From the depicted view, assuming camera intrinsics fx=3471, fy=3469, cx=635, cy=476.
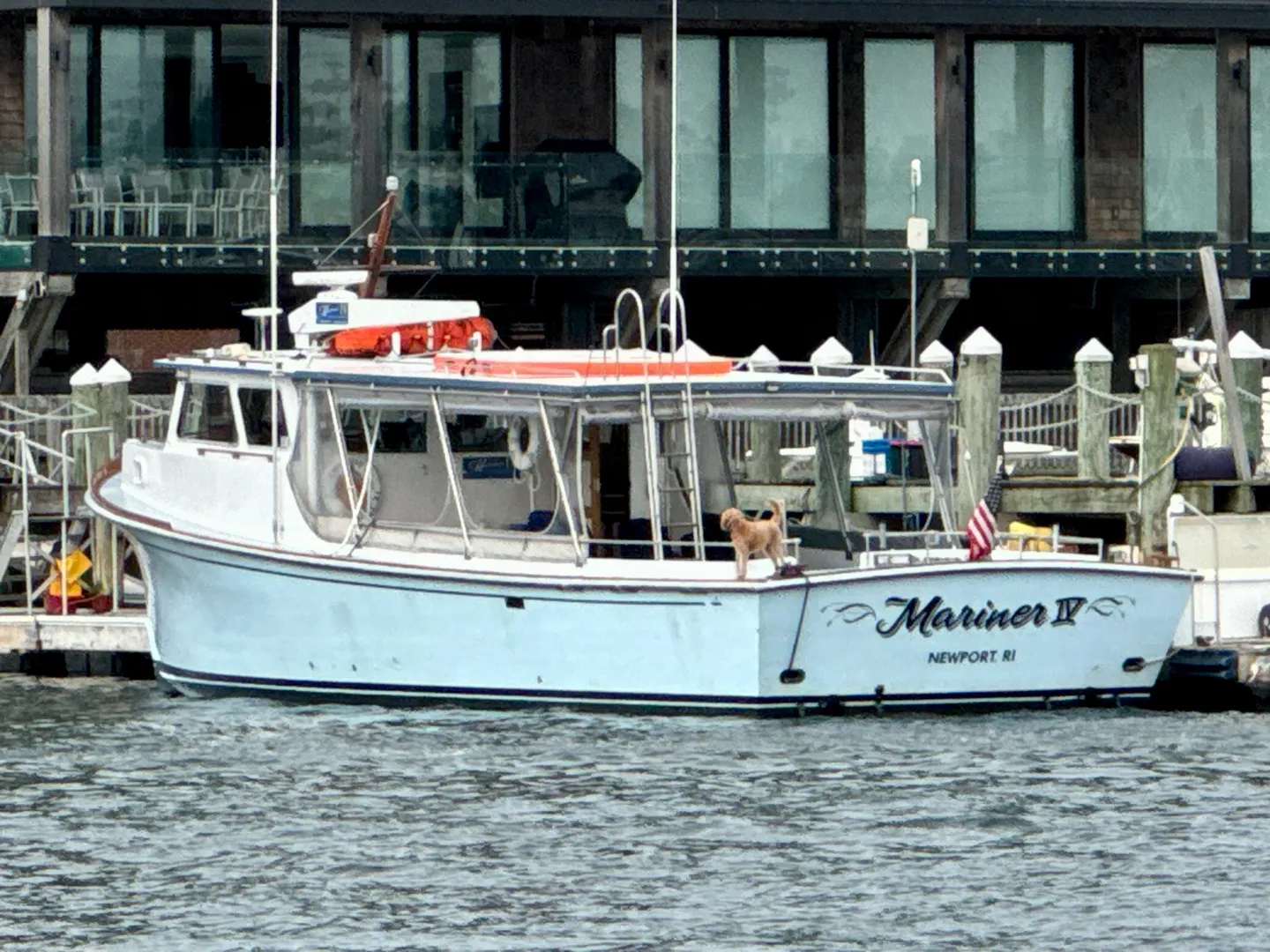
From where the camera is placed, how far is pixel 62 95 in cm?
3503

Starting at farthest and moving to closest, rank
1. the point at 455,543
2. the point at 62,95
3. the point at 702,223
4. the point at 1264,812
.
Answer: the point at 702,223 < the point at 62,95 < the point at 455,543 < the point at 1264,812

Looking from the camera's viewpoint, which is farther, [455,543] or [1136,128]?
[1136,128]

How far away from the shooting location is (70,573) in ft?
94.9

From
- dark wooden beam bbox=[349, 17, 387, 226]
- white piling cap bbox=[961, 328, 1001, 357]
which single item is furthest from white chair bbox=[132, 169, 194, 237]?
white piling cap bbox=[961, 328, 1001, 357]

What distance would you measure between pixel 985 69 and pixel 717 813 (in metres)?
19.1

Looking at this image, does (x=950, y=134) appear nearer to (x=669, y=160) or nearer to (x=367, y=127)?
(x=669, y=160)

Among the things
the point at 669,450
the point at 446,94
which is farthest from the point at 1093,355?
the point at 446,94

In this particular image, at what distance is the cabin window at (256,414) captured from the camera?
27016mm

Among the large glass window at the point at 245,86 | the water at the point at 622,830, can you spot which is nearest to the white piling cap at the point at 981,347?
the water at the point at 622,830

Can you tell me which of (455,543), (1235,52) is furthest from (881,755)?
(1235,52)

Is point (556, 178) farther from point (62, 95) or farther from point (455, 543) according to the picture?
point (455, 543)

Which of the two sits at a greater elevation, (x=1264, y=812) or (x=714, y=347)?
(x=714, y=347)

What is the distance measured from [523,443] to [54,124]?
10.2 m

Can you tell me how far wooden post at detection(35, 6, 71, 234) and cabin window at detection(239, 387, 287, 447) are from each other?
861cm
